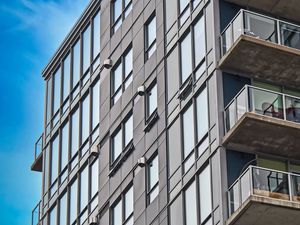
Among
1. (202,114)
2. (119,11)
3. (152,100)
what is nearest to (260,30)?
(202,114)

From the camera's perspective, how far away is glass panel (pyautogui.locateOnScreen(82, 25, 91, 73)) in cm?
5075

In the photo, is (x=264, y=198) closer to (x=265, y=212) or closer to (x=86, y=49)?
(x=265, y=212)

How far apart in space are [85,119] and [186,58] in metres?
10.2

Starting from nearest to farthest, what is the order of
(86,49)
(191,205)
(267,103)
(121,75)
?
(267,103), (191,205), (121,75), (86,49)

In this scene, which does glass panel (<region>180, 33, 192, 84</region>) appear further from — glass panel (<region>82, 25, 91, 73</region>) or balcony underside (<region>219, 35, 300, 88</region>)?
glass panel (<region>82, 25, 91, 73</region>)

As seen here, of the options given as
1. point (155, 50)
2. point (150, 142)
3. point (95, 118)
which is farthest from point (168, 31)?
point (95, 118)

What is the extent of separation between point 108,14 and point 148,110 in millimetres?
Answer: 7796

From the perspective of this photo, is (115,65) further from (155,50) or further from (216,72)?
(216,72)

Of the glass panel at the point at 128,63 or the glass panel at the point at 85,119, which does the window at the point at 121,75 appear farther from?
the glass panel at the point at 85,119

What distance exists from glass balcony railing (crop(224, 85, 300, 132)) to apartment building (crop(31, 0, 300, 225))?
44mm

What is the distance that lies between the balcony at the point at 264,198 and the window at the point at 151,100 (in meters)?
7.70

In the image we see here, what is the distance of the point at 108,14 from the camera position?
4959cm

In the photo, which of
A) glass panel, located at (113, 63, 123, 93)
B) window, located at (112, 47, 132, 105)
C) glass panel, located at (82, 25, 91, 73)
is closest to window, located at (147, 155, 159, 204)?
window, located at (112, 47, 132, 105)

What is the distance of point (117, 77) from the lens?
1852 inches
